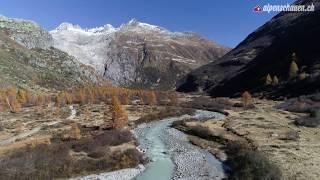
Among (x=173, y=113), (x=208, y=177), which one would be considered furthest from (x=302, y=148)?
(x=173, y=113)

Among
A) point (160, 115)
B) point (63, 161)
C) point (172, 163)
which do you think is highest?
point (160, 115)

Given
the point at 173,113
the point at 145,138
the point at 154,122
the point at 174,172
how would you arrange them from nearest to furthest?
the point at 174,172
the point at 145,138
the point at 154,122
the point at 173,113

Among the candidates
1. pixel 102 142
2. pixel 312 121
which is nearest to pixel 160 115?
pixel 312 121

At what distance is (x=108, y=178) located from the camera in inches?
2078

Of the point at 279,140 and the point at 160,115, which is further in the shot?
the point at 160,115

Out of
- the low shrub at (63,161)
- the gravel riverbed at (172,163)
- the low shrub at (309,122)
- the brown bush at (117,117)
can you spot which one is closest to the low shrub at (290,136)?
the low shrub at (309,122)

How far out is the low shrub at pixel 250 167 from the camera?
43.9 meters

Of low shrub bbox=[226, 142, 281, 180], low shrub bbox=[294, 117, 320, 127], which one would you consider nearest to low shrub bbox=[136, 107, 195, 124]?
low shrub bbox=[294, 117, 320, 127]

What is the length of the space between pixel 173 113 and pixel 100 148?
6620cm

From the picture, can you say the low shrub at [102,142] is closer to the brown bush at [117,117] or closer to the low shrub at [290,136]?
the brown bush at [117,117]

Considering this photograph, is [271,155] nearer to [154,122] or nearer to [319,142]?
[319,142]

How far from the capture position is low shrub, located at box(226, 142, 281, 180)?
43906 millimetres

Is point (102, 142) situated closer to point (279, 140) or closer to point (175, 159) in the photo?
point (175, 159)

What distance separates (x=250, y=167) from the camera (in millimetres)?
47750
